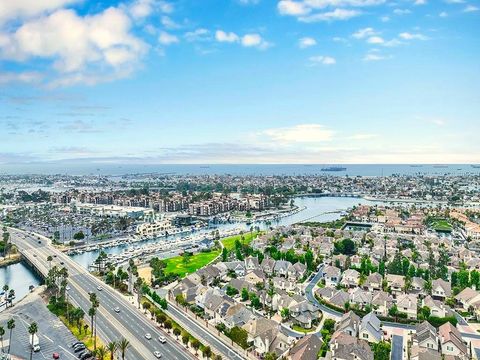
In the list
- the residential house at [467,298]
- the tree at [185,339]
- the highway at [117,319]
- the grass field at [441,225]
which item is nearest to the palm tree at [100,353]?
the highway at [117,319]

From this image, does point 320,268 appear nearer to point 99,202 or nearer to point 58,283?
point 58,283

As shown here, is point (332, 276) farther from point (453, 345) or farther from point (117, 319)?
point (117, 319)

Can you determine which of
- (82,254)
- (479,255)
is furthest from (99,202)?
(479,255)

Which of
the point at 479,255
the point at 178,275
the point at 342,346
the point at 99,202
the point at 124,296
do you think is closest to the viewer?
the point at 342,346

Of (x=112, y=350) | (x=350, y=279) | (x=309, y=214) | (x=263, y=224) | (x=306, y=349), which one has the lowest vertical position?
(x=263, y=224)

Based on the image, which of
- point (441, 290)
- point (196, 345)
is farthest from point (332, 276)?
point (196, 345)

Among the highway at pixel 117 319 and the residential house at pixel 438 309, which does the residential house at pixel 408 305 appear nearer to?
the residential house at pixel 438 309
